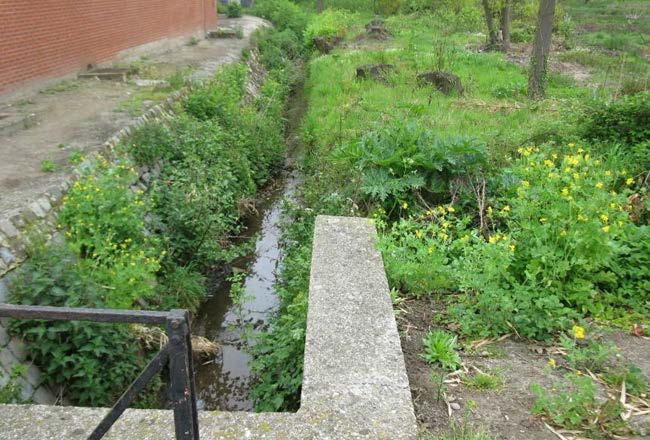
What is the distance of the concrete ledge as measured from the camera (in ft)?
8.85

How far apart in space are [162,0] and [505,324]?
17291mm

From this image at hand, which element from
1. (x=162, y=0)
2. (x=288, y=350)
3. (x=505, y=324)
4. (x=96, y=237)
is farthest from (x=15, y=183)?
(x=162, y=0)

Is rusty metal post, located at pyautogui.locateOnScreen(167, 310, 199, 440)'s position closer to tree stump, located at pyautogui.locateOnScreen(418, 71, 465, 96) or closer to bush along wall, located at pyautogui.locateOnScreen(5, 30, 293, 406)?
bush along wall, located at pyautogui.locateOnScreen(5, 30, 293, 406)

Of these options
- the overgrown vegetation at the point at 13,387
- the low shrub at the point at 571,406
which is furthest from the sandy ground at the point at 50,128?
the low shrub at the point at 571,406

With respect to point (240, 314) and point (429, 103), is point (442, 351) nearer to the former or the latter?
point (240, 314)

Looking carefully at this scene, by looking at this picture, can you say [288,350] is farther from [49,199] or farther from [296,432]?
[49,199]

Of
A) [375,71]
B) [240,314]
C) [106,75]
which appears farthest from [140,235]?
[375,71]

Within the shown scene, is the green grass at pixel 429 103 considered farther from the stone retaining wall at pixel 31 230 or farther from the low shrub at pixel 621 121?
the stone retaining wall at pixel 31 230

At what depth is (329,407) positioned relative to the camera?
2.81m

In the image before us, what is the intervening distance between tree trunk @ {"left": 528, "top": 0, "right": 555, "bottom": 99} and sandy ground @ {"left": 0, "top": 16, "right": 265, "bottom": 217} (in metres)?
8.46

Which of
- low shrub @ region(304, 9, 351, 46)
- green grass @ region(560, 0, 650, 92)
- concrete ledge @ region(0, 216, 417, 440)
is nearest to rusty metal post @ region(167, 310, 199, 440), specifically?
concrete ledge @ region(0, 216, 417, 440)

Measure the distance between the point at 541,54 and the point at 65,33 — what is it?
1041 cm

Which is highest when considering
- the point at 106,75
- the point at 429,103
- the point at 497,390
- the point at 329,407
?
the point at 106,75

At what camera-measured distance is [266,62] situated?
793 inches
